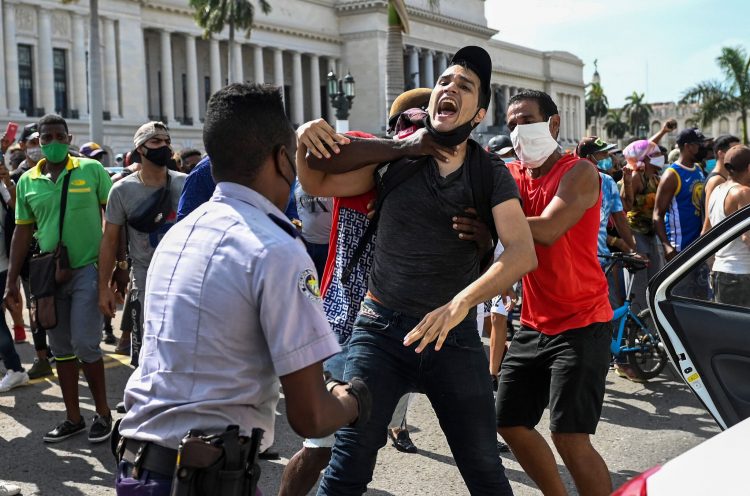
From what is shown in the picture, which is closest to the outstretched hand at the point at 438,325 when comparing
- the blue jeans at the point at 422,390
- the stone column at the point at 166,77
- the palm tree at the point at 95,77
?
the blue jeans at the point at 422,390

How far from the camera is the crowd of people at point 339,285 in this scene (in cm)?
222

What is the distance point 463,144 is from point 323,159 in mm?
553

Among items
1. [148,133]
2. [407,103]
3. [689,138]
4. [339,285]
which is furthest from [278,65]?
[339,285]

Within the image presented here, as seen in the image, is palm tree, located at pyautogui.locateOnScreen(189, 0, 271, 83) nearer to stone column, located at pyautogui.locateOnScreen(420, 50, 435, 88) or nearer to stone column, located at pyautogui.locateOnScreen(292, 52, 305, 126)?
stone column, located at pyautogui.locateOnScreen(292, 52, 305, 126)

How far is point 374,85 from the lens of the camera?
221 ft

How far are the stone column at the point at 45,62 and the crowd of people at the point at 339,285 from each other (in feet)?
143

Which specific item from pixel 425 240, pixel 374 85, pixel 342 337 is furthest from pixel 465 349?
pixel 374 85

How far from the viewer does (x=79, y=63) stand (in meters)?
48.5

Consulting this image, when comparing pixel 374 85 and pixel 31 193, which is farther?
pixel 374 85

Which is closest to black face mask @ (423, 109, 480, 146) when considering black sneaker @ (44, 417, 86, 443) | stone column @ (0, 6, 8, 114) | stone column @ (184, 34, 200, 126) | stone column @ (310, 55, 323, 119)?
black sneaker @ (44, 417, 86, 443)

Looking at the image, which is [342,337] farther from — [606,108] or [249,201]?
[606,108]

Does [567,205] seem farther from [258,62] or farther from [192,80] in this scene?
[258,62]

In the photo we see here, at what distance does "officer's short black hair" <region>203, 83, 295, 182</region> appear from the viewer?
7.75 feet

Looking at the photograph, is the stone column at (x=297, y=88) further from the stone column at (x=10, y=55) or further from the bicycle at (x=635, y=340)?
the bicycle at (x=635, y=340)
